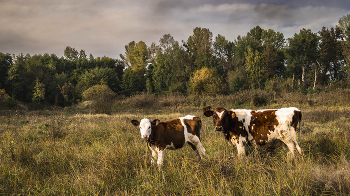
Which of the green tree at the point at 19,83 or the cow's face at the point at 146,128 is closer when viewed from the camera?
the cow's face at the point at 146,128

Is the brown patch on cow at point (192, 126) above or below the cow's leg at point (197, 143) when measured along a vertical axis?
above

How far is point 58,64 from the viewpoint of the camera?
52.7 m

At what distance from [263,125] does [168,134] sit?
2204 mm

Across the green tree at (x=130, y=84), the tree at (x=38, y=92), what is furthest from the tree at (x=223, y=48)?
the tree at (x=38, y=92)

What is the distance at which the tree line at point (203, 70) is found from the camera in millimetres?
38219

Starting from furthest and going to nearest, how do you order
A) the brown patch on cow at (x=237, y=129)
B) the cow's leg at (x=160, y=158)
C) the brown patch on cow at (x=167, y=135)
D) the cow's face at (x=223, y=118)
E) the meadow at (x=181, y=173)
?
1. the brown patch on cow at (x=237, y=129)
2. the cow's face at (x=223, y=118)
3. the brown patch on cow at (x=167, y=135)
4. the cow's leg at (x=160, y=158)
5. the meadow at (x=181, y=173)

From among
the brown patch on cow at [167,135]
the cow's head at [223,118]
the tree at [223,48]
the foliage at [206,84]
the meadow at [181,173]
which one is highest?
the tree at [223,48]

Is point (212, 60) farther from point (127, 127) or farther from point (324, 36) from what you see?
point (127, 127)

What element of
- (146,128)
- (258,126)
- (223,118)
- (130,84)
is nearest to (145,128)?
(146,128)

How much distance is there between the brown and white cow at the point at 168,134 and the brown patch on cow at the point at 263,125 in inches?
50.9

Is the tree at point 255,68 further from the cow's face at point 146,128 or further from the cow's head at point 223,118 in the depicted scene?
the cow's face at point 146,128

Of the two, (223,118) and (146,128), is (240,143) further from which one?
→ (146,128)

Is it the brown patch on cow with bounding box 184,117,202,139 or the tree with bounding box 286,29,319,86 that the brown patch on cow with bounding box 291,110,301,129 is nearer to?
the brown patch on cow with bounding box 184,117,202,139

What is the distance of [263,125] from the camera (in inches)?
200
